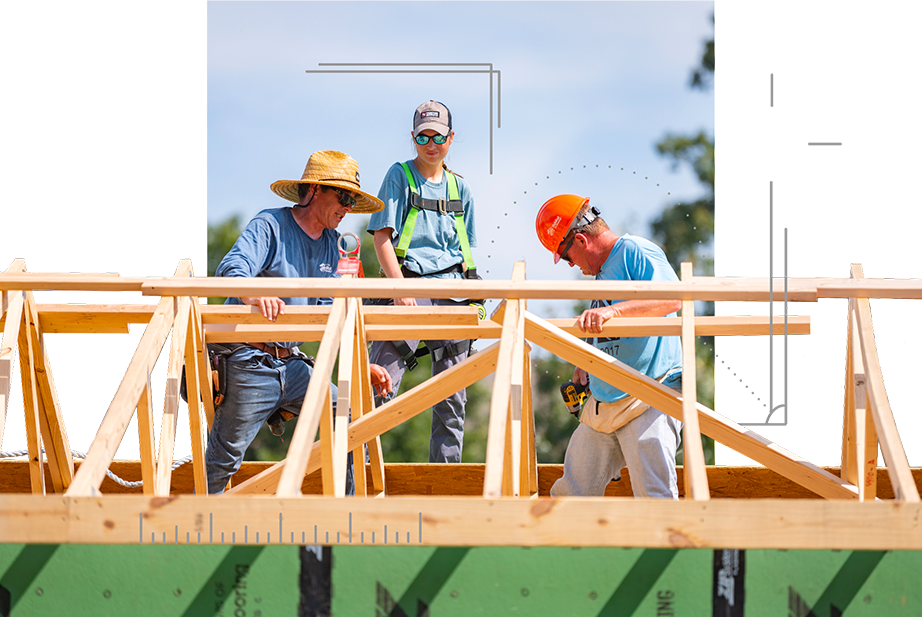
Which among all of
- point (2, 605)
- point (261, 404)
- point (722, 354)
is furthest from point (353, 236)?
point (2, 605)

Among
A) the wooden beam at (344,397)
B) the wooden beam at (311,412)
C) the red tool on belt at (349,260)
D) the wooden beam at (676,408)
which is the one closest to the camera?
the wooden beam at (311,412)

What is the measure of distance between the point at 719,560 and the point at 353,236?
3456 mm

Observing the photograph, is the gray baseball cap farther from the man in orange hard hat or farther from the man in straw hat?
the man in orange hard hat

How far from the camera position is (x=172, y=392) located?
4793 mm

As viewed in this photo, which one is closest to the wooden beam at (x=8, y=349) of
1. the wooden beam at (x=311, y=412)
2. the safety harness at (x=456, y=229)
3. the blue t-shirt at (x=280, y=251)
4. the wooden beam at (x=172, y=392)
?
the wooden beam at (x=172, y=392)

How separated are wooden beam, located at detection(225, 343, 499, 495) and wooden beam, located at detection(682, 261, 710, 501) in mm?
1079

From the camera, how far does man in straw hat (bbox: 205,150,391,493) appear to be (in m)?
5.92

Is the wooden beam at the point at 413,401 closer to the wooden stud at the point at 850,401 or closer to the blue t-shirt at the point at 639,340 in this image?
the blue t-shirt at the point at 639,340

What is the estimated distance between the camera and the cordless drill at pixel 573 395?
5.86 metres

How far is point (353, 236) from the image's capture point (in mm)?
5828

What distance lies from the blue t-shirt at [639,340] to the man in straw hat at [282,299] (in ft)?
5.49

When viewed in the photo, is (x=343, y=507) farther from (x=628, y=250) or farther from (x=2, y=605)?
(x=628, y=250)

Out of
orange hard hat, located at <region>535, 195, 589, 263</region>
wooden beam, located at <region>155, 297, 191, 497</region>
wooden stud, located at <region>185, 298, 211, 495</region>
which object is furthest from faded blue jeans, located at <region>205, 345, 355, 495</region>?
orange hard hat, located at <region>535, 195, 589, 263</region>

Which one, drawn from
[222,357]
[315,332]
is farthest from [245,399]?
[315,332]
